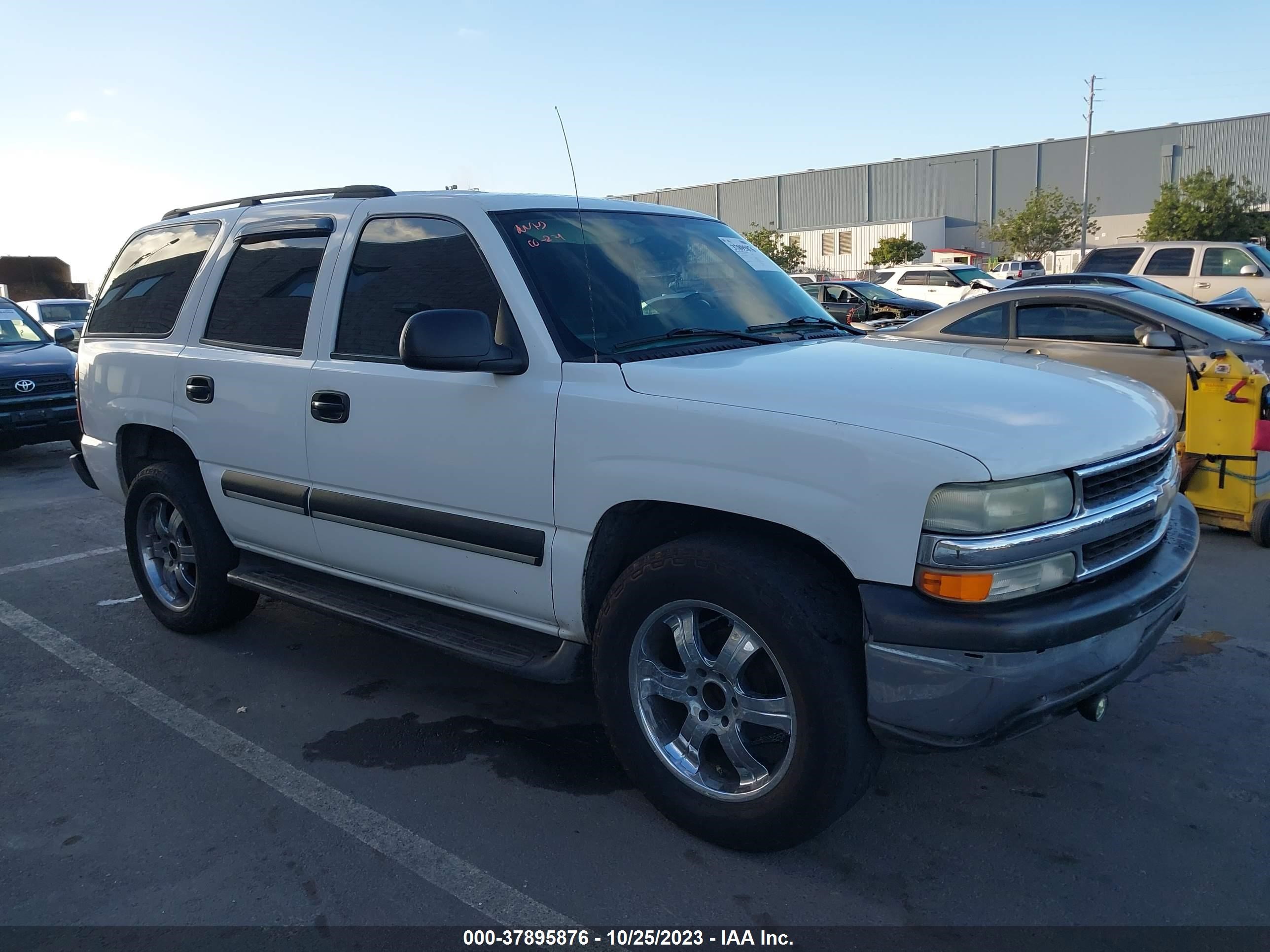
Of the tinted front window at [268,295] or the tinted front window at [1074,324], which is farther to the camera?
the tinted front window at [1074,324]

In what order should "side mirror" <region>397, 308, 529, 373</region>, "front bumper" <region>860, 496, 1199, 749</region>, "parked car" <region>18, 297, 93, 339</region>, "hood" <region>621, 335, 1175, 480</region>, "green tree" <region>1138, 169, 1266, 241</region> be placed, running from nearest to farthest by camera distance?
"front bumper" <region>860, 496, 1199, 749</region>, "hood" <region>621, 335, 1175, 480</region>, "side mirror" <region>397, 308, 529, 373</region>, "parked car" <region>18, 297, 93, 339</region>, "green tree" <region>1138, 169, 1266, 241</region>

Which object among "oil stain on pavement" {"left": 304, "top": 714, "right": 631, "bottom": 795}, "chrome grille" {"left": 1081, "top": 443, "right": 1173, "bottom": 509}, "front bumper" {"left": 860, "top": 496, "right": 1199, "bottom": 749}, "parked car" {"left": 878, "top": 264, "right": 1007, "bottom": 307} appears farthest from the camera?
"parked car" {"left": 878, "top": 264, "right": 1007, "bottom": 307}

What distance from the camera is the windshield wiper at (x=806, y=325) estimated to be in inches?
151

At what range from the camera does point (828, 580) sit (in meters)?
2.81

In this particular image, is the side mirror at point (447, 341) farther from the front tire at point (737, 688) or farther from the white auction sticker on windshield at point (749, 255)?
Answer: the white auction sticker on windshield at point (749, 255)

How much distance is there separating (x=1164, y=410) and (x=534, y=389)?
211 centimetres

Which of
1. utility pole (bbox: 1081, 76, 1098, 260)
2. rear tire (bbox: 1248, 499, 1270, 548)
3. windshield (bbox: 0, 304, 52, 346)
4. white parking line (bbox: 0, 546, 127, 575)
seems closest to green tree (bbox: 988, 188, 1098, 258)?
utility pole (bbox: 1081, 76, 1098, 260)

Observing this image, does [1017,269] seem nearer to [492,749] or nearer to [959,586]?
[492,749]

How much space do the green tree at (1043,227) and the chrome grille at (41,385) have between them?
2064 inches

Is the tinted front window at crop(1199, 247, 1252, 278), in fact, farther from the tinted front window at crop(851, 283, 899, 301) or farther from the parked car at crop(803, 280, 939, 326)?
the tinted front window at crop(851, 283, 899, 301)

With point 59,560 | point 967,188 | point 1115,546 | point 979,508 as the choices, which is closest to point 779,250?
point 967,188

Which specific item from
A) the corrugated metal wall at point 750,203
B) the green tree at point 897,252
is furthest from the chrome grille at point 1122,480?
the corrugated metal wall at point 750,203

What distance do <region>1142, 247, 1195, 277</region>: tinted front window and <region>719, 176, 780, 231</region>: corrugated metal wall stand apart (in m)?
60.5

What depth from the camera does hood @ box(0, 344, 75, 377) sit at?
33.7 feet
